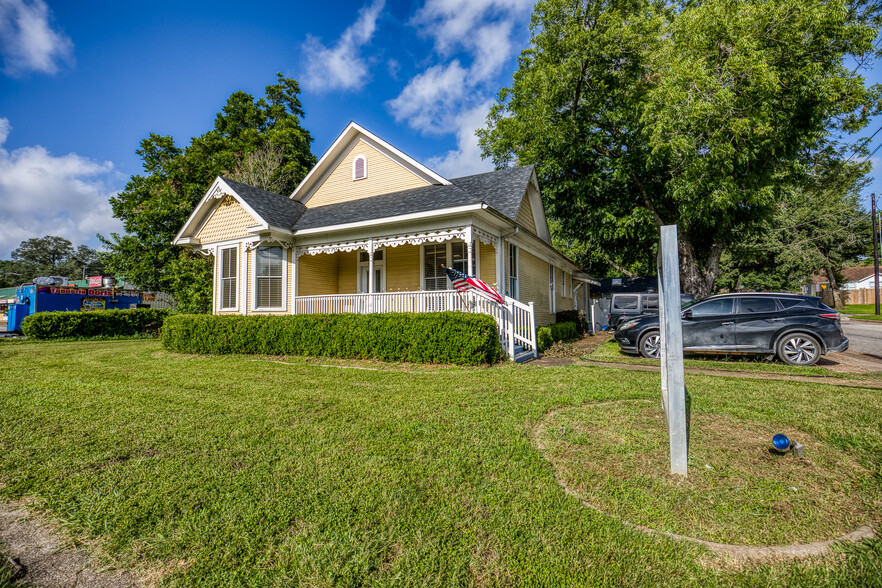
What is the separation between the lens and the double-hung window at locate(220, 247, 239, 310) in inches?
553

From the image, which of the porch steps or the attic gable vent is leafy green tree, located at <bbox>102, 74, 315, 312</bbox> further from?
the porch steps

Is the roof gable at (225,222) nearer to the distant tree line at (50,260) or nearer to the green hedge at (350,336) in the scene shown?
the green hedge at (350,336)

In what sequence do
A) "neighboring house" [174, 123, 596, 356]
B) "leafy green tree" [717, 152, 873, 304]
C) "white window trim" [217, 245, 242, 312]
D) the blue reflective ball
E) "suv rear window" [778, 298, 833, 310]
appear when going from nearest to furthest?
the blue reflective ball, "suv rear window" [778, 298, 833, 310], "neighboring house" [174, 123, 596, 356], "white window trim" [217, 245, 242, 312], "leafy green tree" [717, 152, 873, 304]

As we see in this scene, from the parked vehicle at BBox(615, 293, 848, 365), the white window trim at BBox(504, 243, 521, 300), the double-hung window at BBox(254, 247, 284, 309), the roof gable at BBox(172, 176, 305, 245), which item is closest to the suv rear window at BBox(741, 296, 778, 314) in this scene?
the parked vehicle at BBox(615, 293, 848, 365)

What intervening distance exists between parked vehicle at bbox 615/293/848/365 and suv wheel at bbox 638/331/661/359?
0.78 m

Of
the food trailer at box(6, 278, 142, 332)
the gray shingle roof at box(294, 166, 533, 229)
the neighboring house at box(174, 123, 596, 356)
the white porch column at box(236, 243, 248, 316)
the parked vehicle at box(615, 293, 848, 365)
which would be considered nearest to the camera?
the parked vehicle at box(615, 293, 848, 365)

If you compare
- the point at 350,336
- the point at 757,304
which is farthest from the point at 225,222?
the point at 757,304

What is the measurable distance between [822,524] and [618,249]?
20.4 metres

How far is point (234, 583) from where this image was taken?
6.40 ft

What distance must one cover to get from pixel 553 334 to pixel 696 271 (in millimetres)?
10250

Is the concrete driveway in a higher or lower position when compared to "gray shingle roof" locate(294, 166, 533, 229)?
lower

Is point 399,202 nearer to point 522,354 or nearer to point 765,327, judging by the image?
point 522,354

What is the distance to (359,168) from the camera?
14.8 m

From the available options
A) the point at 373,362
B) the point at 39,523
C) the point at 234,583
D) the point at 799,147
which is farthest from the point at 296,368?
the point at 799,147
